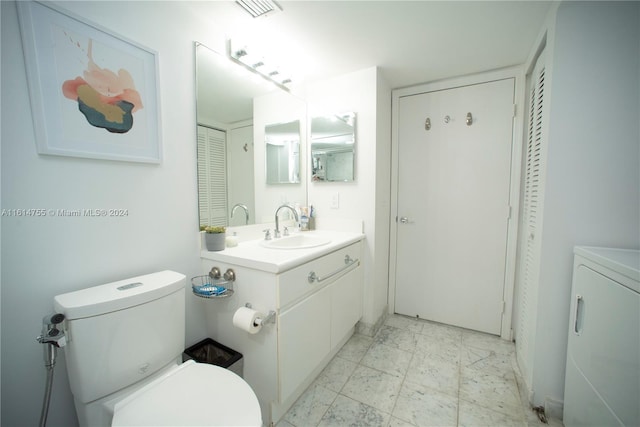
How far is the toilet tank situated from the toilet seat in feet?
0.30

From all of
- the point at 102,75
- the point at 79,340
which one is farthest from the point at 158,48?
the point at 79,340

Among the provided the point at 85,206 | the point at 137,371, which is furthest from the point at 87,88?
the point at 137,371

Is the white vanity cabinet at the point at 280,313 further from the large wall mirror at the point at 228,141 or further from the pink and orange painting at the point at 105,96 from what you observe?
the pink and orange painting at the point at 105,96

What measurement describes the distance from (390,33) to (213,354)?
2.19 metres

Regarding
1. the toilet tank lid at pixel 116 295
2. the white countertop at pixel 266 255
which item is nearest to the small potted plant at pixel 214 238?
the white countertop at pixel 266 255

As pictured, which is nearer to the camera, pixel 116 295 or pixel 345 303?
pixel 116 295

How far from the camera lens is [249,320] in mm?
1120

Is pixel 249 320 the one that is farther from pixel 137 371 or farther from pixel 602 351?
pixel 602 351

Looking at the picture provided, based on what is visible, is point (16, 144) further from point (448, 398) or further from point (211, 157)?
point (448, 398)

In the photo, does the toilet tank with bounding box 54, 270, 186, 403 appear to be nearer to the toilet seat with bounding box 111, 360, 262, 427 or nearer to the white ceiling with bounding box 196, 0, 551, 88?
the toilet seat with bounding box 111, 360, 262, 427

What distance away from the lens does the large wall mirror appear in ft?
4.70

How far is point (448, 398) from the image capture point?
1434 mm

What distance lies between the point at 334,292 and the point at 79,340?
1.21 m

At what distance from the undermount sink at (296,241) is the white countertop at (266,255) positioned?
67 mm
